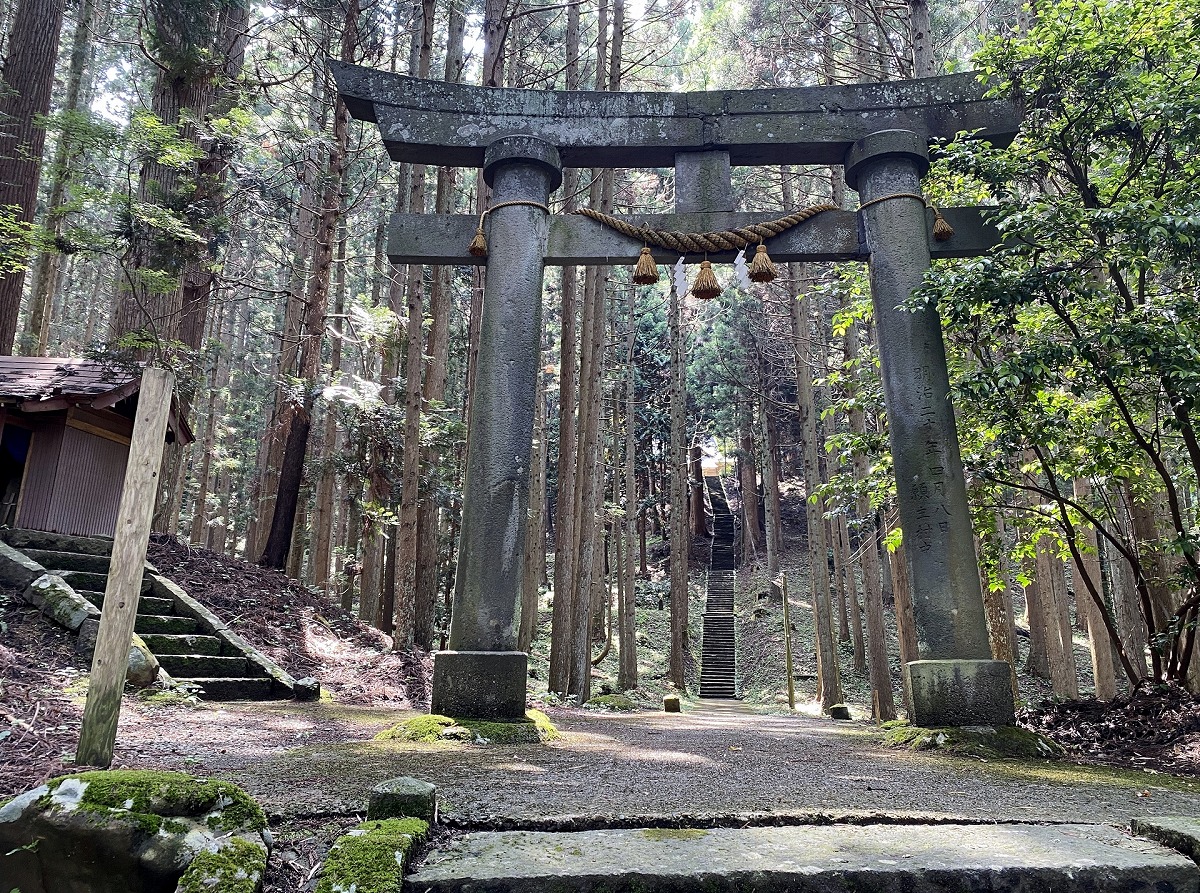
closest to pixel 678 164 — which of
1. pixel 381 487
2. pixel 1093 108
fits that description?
pixel 1093 108

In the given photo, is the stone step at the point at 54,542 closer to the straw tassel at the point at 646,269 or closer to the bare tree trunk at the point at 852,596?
the straw tassel at the point at 646,269

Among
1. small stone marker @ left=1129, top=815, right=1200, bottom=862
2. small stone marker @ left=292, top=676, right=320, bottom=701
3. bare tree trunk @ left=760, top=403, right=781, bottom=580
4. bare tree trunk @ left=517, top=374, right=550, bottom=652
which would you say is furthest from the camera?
bare tree trunk @ left=760, top=403, right=781, bottom=580

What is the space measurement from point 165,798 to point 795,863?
1.95m

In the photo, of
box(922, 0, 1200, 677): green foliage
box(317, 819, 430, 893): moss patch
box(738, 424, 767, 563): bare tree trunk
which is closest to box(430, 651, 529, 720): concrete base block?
box(317, 819, 430, 893): moss patch

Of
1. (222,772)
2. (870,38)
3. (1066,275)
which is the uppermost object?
(870,38)

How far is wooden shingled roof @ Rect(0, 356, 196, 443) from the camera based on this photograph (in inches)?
354

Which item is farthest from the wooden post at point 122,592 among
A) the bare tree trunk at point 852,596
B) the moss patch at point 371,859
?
the bare tree trunk at point 852,596

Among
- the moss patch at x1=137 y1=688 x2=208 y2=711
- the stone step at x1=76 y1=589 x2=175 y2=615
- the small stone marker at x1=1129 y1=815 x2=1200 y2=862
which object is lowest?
the small stone marker at x1=1129 y1=815 x2=1200 y2=862

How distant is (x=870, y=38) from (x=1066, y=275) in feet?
35.5

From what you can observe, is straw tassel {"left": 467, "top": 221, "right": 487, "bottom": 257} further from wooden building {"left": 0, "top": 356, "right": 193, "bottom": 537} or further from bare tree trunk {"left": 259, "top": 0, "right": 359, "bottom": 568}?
bare tree trunk {"left": 259, "top": 0, "right": 359, "bottom": 568}

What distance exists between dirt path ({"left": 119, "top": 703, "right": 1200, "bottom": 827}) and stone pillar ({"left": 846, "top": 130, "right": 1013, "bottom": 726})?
2.02 ft

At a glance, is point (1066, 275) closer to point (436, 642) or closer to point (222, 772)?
point (222, 772)

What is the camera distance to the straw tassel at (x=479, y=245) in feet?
18.9

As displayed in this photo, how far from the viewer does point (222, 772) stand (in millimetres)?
3439
